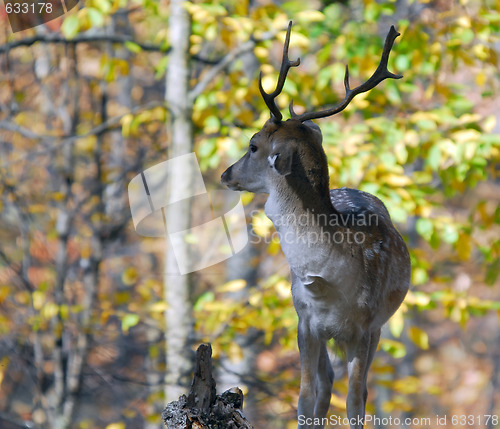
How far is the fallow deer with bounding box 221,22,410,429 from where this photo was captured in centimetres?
276

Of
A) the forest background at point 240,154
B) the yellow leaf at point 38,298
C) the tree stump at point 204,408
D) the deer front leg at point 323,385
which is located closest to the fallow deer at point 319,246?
the deer front leg at point 323,385

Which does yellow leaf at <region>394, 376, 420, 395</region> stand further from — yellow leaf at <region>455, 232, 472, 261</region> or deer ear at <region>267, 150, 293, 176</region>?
deer ear at <region>267, 150, 293, 176</region>

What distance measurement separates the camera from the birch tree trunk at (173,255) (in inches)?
253

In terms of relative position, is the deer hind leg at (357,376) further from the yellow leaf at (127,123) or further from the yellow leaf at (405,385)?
the yellow leaf at (127,123)

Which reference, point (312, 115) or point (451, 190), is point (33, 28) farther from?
point (312, 115)

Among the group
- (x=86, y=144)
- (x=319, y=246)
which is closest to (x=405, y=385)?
(x=319, y=246)

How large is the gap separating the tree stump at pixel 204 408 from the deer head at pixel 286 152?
764 mm

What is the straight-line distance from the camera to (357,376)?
9.67ft

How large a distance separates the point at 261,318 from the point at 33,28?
3.94m

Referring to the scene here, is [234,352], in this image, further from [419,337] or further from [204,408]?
[204,408]

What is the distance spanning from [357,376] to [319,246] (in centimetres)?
65

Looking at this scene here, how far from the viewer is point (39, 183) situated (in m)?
11.9

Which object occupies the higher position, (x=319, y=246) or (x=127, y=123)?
(x=127, y=123)

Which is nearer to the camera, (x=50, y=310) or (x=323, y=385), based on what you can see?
(x=323, y=385)
